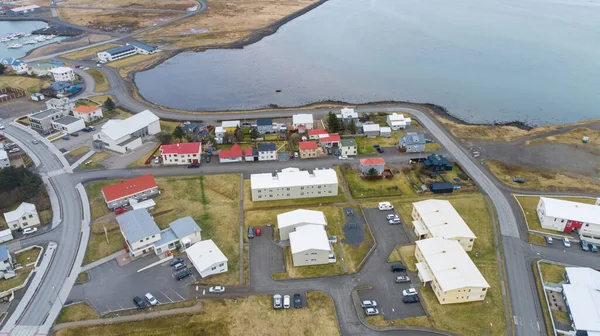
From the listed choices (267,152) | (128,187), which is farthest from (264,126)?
(128,187)

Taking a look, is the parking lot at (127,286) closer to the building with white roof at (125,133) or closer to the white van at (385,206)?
the white van at (385,206)

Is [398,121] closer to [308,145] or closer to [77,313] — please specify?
[308,145]

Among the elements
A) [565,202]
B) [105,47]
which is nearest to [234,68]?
[105,47]

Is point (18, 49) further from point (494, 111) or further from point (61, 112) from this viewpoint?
point (494, 111)

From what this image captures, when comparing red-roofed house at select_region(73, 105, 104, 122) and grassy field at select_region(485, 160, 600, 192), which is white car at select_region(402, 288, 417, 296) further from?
red-roofed house at select_region(73, 105, 104, 122)

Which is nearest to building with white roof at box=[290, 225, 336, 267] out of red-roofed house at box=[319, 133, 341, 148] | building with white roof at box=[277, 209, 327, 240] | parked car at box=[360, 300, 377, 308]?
building with white roof at box=[277, 209, 327, 240]

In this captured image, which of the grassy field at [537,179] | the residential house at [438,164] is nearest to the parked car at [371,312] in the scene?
the residential house at [438,164]
